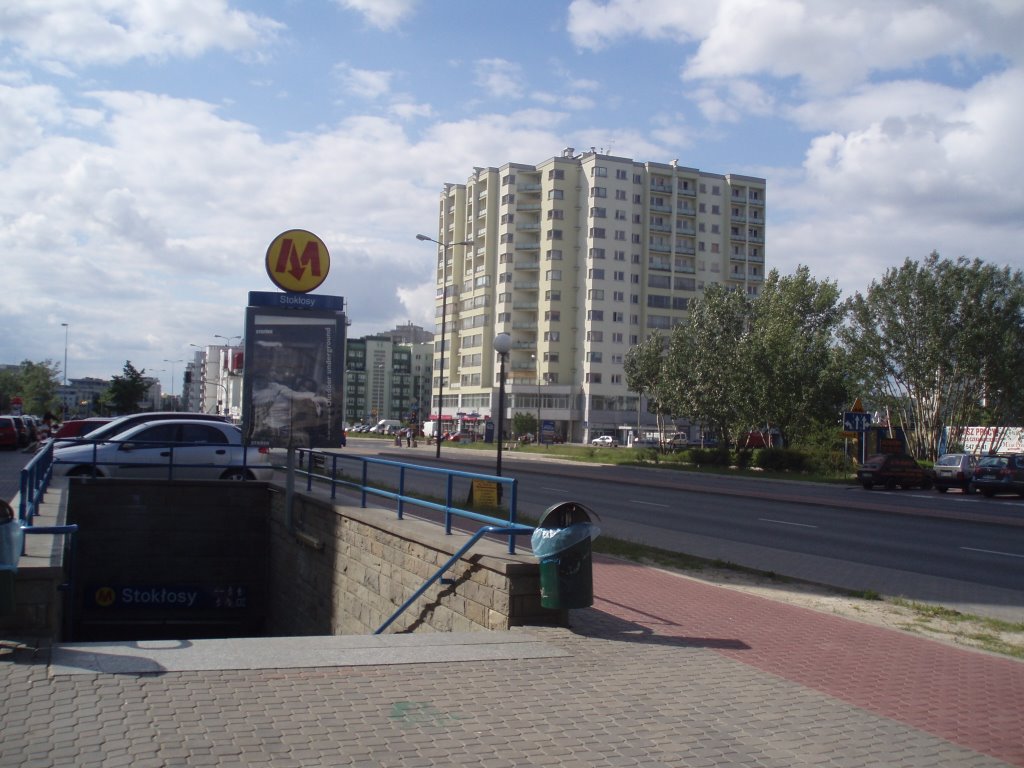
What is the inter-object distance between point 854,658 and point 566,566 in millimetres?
2465

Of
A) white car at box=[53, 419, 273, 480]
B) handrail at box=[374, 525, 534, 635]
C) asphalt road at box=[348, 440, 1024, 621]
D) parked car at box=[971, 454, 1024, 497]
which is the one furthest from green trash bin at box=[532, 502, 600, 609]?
parked car at box=[971, 454, 1024, 497]

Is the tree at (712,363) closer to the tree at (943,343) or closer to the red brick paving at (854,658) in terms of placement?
the tree at (943,343)

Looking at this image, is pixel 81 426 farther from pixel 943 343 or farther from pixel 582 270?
pixel 582 270

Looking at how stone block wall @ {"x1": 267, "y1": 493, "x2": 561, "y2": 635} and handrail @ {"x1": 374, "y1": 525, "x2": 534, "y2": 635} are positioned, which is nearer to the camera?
stone block wall @ {"x1": 267, "y1": 493, "x2": 561, "y2": 635}

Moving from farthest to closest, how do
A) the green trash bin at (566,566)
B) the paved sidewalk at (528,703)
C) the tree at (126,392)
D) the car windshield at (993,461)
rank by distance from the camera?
the tree at (126,392), the car windshield at (993,461), the green trash bin at (566,566), the paved sidewalk at (528,703)

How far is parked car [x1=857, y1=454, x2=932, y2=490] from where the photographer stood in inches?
1443

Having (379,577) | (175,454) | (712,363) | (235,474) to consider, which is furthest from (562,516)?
(712,363)

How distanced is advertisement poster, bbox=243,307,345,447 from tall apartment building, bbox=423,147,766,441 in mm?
84218

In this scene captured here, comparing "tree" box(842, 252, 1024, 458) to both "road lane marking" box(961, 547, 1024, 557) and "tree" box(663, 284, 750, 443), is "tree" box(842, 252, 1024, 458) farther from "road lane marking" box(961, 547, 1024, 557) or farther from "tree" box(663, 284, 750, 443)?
"road lane marking" box(961, 547, 1024, 557)

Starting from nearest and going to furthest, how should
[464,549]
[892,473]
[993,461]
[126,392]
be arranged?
1. [464,549]
2. [993,461]
3. [892,473]
4. [126,392]

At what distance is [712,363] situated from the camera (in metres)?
52.1

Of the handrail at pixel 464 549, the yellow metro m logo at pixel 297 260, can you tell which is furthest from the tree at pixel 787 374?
the handrail at pixel 464 549

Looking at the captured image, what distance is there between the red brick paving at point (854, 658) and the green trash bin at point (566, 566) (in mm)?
872

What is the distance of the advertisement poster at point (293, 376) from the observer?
40.9 ft
